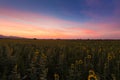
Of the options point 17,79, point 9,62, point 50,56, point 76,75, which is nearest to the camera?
point 17,79

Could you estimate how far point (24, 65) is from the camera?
307 inches

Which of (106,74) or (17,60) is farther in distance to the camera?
(17,60)

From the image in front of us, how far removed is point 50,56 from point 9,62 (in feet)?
6.23

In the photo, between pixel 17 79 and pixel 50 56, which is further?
pixel 50 56

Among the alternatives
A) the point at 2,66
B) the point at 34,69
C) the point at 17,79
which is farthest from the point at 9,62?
the point at 17,79

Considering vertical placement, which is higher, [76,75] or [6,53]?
[6,53]

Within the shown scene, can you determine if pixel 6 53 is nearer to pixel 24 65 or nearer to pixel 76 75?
pixel 24 65

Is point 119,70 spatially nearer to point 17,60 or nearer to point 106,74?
point 106,74

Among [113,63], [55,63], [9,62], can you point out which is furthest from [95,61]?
[9,62]

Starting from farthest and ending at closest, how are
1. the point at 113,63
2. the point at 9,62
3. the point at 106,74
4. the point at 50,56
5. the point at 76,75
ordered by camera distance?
1. the point at 50,56
2. the point at 113,63
3. the point at 9,62
4. the point at 106,74
5. the point at 76,75

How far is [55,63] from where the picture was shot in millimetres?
8562

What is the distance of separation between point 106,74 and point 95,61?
2293 millimetres

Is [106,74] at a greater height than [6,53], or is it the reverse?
[6,53]

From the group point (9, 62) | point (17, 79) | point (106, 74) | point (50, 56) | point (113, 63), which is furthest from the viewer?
point (50, 56)
